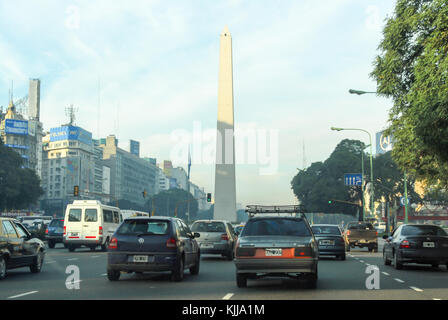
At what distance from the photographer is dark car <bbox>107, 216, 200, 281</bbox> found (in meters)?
14.7

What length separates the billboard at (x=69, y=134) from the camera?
168 m

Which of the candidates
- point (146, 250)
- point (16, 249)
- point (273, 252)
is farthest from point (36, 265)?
point (273, 252)

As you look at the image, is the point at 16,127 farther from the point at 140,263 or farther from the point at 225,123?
the point at 140,263

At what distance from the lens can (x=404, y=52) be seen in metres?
→ 23.8

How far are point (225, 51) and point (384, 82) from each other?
30.6 meters

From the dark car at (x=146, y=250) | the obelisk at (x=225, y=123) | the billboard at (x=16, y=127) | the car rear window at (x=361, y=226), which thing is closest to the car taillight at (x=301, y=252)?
the dark car at (x=146, y=250)

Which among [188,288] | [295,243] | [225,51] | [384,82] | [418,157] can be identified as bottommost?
[188,288]

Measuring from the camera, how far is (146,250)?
14.8 m

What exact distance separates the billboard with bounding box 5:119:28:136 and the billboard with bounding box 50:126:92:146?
1287 inches

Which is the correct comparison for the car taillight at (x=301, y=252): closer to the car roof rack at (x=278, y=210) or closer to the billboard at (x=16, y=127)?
the car roof rack at (x=278, y=210)

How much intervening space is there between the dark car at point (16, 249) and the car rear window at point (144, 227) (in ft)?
9.13

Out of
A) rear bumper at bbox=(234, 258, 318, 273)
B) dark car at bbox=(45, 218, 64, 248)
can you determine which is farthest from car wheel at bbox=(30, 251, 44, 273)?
dark car at bbox=(45, 218, 64, 248)
